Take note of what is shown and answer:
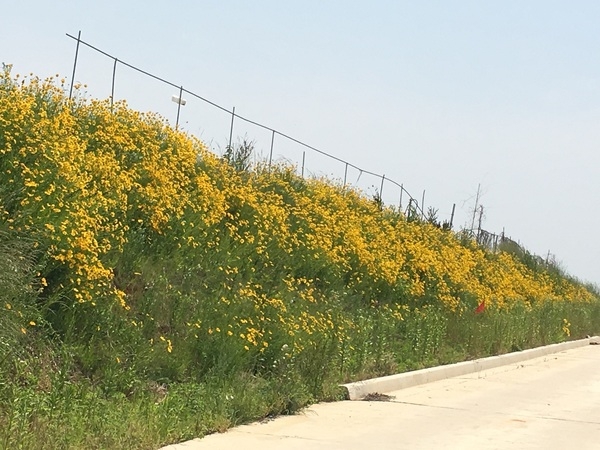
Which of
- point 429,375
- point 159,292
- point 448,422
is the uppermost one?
point 159,292

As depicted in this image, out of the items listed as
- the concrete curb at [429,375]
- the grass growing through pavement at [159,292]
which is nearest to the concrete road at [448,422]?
the concrete curb at [429,375]

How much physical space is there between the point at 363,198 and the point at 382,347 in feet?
29.3

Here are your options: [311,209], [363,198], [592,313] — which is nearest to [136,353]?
[311,209]

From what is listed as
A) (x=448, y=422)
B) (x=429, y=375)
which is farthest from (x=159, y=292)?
(x=429, y=375)

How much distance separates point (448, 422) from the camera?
410 inches

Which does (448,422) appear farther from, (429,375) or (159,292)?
(429,375)

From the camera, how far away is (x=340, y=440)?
29.1 ft

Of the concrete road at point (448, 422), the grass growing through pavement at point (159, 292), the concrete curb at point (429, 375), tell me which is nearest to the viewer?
the grass growing through pavement at point (159, 292)

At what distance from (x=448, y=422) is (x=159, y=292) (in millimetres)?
3419

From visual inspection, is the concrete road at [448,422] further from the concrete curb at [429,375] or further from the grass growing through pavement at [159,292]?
the grass growing through pavement at [159,292]

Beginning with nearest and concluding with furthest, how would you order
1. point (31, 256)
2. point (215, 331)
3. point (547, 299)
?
point (31, 256)
point (215, 331)
point (547, 299)

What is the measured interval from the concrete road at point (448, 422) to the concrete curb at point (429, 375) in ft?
0.56

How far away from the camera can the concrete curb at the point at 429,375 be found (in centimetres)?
1199

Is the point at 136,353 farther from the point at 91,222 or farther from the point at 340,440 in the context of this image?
the point at 340,440
